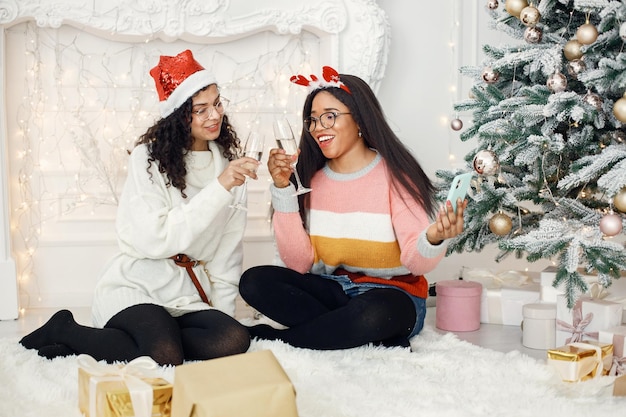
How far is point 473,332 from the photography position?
2.53m

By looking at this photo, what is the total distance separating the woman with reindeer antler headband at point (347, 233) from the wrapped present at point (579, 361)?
45 cm

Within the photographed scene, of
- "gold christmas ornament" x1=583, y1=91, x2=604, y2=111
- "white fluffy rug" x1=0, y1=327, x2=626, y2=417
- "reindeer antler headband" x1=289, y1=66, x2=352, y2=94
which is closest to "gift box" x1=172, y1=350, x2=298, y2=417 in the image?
"white fluffy rug" x1=0, y1=327, x2=626, y2=417

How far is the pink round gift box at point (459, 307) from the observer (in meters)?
2.53

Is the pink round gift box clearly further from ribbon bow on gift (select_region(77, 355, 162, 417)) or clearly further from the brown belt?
ribbon bow on gift (select_region(77, 355, 162, 417))

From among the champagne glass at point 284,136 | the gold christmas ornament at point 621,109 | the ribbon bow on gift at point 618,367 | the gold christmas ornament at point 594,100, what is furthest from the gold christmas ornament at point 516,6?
the ribbon bow on gift at point 618,367

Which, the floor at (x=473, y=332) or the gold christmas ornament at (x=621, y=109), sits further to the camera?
the floor at (x=473, y=332)

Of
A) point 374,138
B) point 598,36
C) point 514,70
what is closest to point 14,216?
point 374,138

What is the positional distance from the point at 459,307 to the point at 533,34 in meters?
0.92

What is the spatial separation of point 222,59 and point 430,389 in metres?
1.74

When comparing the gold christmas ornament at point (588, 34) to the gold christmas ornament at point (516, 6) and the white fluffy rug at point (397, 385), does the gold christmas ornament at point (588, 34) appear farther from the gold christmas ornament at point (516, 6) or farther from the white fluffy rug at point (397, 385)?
the white fluffy rug at point (397, 385)

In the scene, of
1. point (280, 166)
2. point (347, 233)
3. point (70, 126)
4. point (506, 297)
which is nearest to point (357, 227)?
point (347, 233)

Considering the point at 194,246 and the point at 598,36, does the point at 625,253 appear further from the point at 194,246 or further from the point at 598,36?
the point at 194,246

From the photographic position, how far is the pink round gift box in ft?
8.30

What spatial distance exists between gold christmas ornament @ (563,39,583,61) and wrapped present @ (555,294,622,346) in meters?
0.71
